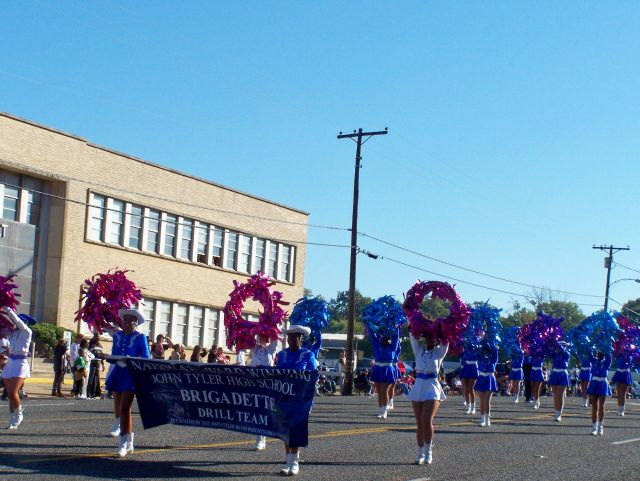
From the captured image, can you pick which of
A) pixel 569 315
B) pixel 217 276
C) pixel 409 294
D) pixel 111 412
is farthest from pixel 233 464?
pixel 569 315

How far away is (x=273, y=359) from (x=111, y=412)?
6.44 meters

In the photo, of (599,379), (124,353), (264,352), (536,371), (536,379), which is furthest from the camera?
(536,379)

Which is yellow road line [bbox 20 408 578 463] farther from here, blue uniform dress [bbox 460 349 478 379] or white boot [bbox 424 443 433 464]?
white boot [bbox 424 443 433 464]

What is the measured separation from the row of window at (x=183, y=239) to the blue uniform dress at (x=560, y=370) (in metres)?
20.2

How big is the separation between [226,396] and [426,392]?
2705 millimetres

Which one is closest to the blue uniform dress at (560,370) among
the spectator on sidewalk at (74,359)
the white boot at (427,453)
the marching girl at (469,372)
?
the marching girl at (469,372)

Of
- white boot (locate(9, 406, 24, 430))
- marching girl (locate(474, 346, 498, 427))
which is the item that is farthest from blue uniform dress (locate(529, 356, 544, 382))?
white boot (locate(9, 406, 24, 430))

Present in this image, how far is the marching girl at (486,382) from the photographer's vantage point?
2041cm

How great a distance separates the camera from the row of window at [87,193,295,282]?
1625 inches

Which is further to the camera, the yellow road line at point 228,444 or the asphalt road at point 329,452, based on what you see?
the yellow road line at point 228,444

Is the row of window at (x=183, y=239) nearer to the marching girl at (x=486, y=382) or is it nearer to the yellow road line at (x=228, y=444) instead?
the marching girl at (x=486, y=382)

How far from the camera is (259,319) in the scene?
47.5 ft

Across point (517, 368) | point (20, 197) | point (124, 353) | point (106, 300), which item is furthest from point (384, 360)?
point (20, 197)

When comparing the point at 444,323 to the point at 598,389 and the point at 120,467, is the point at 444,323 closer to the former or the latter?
the point at 120,467
